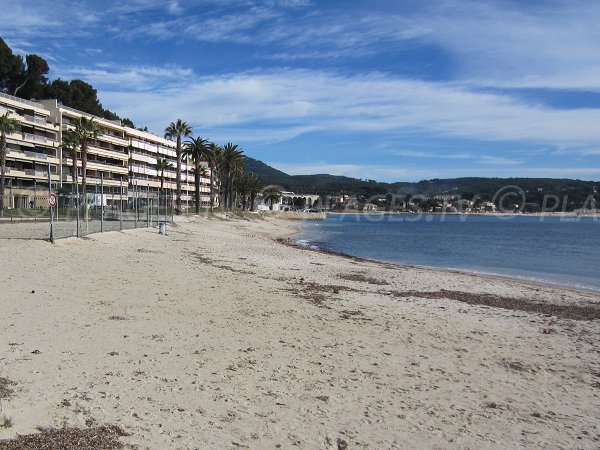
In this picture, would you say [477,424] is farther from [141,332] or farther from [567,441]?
[141,332]

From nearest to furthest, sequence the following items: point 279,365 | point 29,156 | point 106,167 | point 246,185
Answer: point 279,365 → point 29,156 → point 106,167 → point 246,185

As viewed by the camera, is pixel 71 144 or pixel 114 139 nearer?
pixel 71 144

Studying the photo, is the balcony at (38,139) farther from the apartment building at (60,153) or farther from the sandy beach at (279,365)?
the sandy beach at (279,365)

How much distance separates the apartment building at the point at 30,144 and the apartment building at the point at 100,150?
1.38 meters

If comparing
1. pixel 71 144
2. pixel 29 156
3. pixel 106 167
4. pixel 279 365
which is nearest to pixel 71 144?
pixel 71 144

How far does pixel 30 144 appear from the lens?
73.1 meters

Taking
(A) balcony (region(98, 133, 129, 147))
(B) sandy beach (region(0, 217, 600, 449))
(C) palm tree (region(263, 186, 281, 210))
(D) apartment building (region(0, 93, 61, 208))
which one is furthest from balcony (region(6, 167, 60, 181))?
(C) palm tree (region(263, 186, 281, 210))

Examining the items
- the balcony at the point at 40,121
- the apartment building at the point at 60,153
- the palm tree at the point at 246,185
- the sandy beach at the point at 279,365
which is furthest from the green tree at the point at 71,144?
the sandy beach at the point at 279,365

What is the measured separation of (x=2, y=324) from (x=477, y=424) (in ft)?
22.9

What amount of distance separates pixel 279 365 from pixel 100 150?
86.0 meters

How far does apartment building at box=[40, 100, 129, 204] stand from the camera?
260 feet

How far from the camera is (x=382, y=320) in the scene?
1210cm

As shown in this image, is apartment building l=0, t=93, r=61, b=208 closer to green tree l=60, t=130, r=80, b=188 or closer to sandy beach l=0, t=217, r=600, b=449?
green tree l=60, t=130, r=80, b=188

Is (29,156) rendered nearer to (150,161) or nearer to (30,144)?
(30,144)
